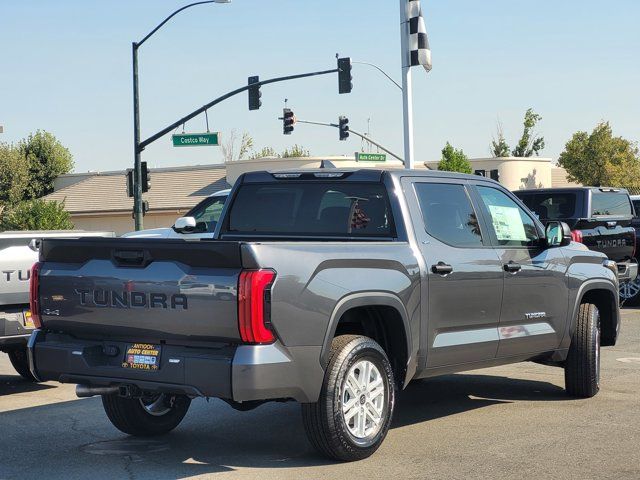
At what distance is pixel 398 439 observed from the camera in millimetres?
7465

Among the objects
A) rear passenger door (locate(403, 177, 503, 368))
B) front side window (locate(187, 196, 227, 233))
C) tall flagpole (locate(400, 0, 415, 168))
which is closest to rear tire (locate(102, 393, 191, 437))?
rear passenger door (locate(403, 177, 503, 368))

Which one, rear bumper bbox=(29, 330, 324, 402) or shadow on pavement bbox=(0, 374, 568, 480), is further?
shadow on pavement bbox=(0, 374, 568, 480)

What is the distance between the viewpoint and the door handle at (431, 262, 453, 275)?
7.33 m

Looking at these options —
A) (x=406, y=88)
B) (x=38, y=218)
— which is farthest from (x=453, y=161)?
(x=406, y=88)

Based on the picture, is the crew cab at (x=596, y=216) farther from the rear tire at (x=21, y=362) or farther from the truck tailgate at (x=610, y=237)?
the rear tire at (x=21, y=362)

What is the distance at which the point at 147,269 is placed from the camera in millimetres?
6371

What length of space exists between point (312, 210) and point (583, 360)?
2765 mm

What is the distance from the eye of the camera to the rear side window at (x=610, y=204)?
17.1m

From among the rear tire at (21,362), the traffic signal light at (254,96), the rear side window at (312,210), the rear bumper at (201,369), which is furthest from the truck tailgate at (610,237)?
the traffic signal light at (254,96)

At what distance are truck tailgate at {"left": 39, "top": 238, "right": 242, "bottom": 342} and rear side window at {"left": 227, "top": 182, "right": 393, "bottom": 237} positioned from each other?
5.80 feet

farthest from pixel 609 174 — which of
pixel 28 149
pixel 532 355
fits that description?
pixel 532 355

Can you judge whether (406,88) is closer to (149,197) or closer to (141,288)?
(141,288)

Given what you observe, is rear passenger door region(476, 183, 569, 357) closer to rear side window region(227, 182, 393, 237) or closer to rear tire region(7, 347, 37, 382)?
rear side window region(227, 182, 393, 237)

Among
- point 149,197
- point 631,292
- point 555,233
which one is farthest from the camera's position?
point 149,197
